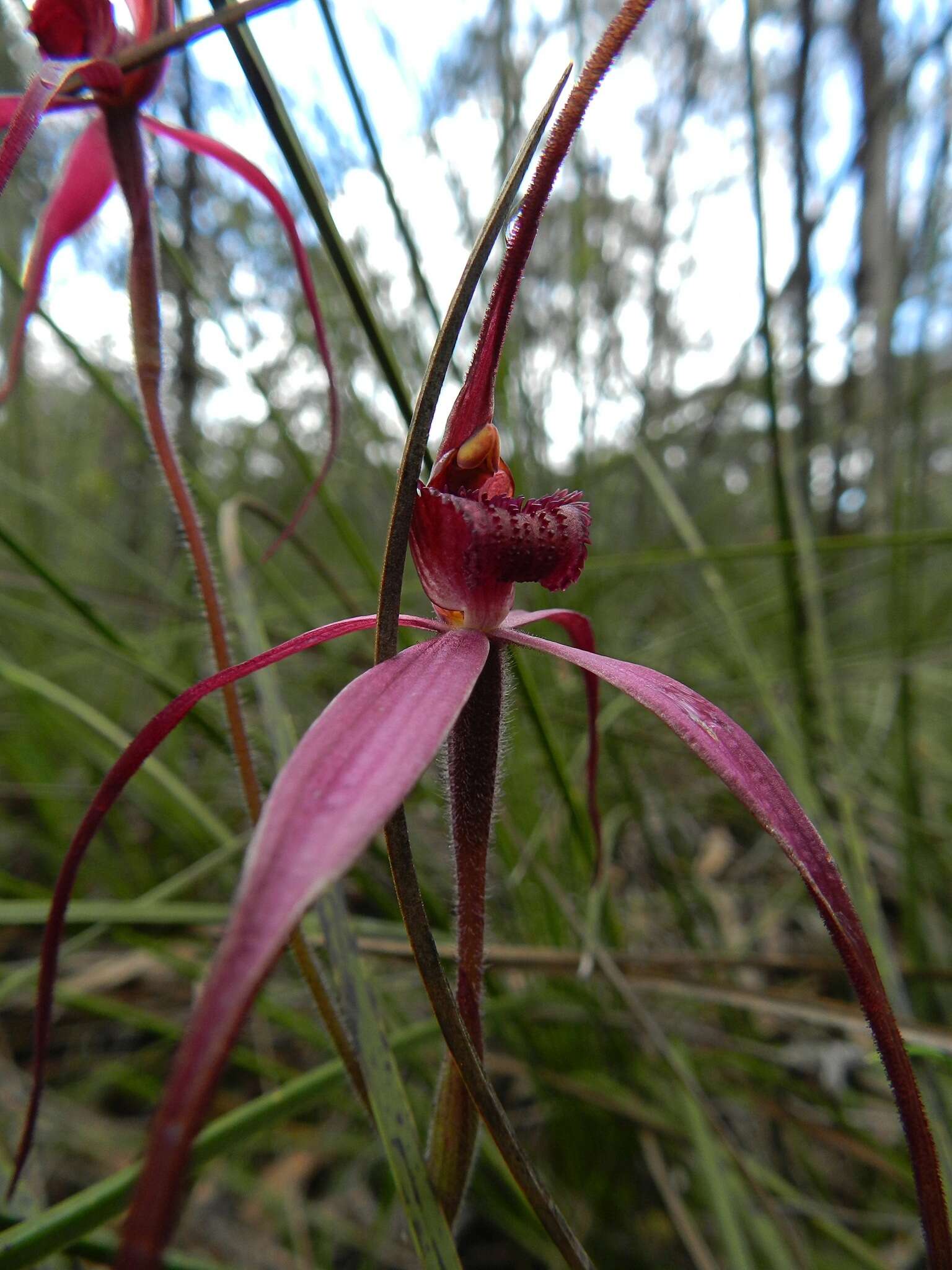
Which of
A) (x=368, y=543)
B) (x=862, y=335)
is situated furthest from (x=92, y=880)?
(x=862, y=335)

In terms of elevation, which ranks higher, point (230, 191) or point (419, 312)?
point (230, 191)

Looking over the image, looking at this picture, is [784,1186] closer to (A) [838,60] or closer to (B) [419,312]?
(B) [419,312]

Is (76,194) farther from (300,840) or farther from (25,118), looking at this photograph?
(300,840)

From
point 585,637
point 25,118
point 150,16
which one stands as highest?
point 150,16

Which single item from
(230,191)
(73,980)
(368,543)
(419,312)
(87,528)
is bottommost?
(73,980)

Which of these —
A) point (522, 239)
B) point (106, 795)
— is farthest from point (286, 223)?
point (106, 795)
